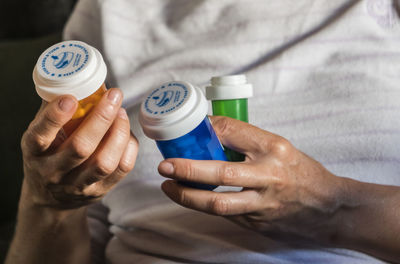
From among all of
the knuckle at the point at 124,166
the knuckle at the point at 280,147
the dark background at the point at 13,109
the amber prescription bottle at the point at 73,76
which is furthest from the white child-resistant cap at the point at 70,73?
the dark background at the point at 13,109

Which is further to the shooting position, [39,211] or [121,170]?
[39,211]

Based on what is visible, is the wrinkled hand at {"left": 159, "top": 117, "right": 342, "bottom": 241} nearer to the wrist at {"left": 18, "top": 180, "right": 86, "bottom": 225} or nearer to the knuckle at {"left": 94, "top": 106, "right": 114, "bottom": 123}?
the knuckle at {"left": 94, "top": 106, "right": 114, "bottom": 123}

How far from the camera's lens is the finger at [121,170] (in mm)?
493

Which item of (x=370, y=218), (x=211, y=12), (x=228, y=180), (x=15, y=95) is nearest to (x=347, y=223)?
(x=370, y=218)

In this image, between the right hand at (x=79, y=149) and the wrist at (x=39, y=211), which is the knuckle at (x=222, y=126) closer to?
the right hand at (x=79, y=149)

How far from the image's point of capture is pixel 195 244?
25.2 inches

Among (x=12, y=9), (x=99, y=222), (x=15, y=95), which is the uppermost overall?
(x=12, y=9)

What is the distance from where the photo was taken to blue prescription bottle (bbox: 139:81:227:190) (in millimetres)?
411

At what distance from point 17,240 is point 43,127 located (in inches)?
12.9

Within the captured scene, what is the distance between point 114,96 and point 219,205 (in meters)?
0.17

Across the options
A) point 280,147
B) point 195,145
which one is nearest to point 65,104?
point 195,145

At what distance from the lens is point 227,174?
0.43 metres

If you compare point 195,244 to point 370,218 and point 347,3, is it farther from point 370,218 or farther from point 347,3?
point 347,3

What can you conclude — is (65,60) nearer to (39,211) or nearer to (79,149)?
(79,149)
